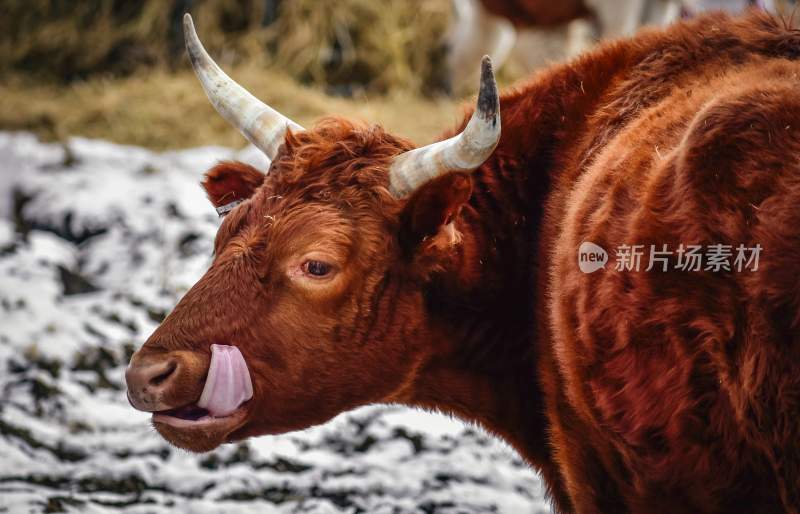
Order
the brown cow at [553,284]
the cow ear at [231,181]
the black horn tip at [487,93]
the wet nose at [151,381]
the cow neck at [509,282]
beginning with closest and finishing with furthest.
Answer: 1. the brown cow at [553,284]
2. the black horn tip at [487,93]
3. the wet nose at [151,381]
4. the cow neck at [509,282]
5. the cow ear at [231,181]

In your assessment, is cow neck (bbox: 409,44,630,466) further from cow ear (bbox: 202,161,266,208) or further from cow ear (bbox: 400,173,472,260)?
cow ear (bbox: 202,161,266,208)

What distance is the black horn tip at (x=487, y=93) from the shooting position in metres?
2.59

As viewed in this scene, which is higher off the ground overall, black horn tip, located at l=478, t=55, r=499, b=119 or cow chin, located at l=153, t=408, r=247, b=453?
black horn tip, located at l=478, t=55, r=499, b=119

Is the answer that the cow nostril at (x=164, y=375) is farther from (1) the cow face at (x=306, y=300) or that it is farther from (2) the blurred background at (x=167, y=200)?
(2) the blurred background at (x=167, y=200)

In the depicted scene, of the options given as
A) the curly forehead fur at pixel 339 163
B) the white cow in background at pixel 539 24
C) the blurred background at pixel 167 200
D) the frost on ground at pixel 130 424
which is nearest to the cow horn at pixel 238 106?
the curly forehead fur at pixel 339 163

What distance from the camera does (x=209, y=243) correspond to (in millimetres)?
6750

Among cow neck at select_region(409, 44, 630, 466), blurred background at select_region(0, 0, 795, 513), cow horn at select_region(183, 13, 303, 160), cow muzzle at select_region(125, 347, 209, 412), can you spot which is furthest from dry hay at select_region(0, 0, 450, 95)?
cow muzzle at select_region(125, 347, 209, 412)

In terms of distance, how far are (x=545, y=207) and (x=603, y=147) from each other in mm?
Result: 268

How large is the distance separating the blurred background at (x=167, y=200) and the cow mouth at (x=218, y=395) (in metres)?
1.12

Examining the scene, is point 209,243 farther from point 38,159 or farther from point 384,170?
point 384,170

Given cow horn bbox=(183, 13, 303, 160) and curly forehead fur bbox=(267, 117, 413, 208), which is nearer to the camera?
curly forehead fur bbox=(267, 117, 413, 208)

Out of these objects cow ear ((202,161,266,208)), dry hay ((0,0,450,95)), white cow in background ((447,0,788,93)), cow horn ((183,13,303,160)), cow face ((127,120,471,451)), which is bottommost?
cow face ((127,120,471,451))

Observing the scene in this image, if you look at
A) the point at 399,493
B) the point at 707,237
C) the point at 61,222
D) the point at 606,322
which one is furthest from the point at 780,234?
the point at 61,222

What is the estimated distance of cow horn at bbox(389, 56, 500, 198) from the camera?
2.67m
